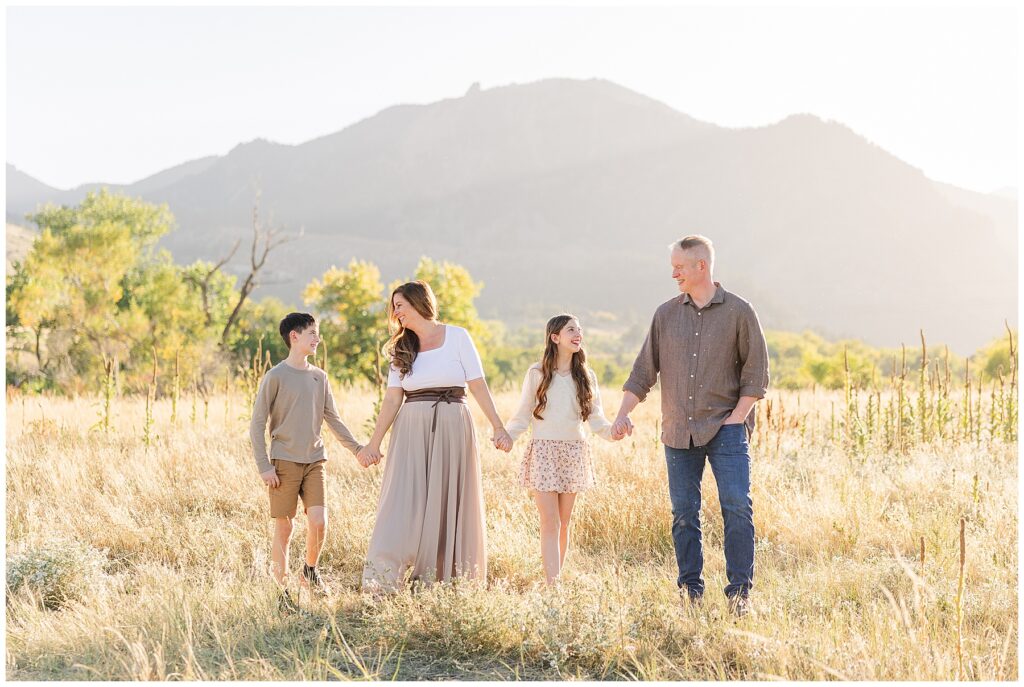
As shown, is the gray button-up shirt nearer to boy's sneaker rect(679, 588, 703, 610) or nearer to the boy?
boy's sneaker rect(679, 588, 703, 610)

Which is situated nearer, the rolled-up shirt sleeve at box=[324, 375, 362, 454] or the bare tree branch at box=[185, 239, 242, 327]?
the rolled-up shirt sleeve at box=[324, 375, 362, 454]

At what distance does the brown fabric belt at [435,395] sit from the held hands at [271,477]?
0.93m

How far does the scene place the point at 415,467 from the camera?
5250mm

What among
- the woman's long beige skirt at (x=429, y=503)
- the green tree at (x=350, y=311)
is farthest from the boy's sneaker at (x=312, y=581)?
the green tree at (x=350, y=311)

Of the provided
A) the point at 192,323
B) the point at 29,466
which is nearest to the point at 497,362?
the point at 192,323

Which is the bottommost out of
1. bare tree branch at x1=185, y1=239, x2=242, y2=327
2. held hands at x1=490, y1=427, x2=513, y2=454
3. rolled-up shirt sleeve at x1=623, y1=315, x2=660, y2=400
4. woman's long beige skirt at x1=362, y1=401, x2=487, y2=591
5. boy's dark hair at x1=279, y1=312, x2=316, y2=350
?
woman's long beige skirt at x1=362, y1=401, x2=487, y2=591

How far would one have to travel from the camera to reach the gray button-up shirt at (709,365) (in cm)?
487

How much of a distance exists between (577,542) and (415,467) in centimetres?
188

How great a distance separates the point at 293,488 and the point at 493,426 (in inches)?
53.3

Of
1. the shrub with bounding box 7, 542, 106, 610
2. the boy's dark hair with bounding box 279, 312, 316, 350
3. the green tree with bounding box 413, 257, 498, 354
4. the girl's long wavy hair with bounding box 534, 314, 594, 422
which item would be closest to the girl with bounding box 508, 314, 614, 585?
the girl's long wavy hair with bounding box 534, 314, 594, 422

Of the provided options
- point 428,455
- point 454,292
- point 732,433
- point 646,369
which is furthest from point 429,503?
point 454,292

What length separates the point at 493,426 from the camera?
16.9ft

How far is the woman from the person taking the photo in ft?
17.0

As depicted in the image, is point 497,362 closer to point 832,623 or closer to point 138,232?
point 138,232
